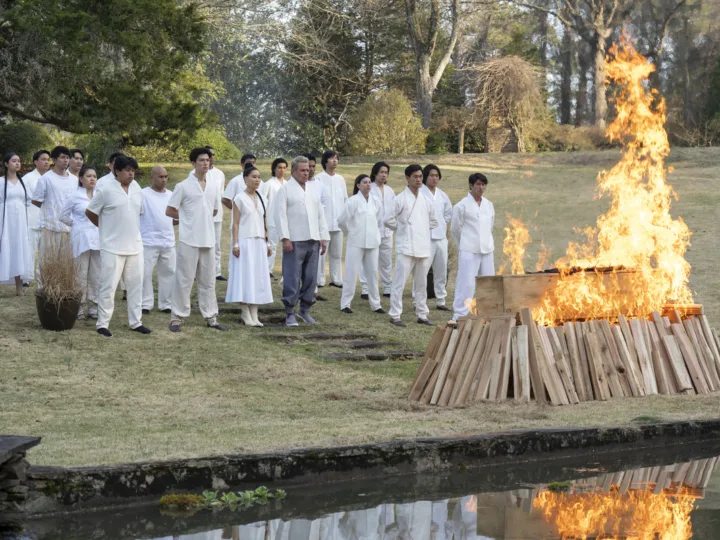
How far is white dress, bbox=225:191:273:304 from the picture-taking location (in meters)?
13.0

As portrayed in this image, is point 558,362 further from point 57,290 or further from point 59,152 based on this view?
point 59,152

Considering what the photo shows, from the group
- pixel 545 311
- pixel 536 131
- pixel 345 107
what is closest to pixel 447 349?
pixel 545 311

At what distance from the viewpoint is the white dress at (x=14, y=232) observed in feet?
45.6

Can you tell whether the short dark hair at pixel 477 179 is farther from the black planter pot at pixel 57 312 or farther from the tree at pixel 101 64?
the tree at pixel 101 64

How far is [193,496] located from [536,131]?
96.2ft

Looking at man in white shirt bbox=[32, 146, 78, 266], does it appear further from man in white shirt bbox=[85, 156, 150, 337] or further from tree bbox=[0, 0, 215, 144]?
tree bbox=[0, 0, 215, 144]

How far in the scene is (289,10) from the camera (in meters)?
37.1

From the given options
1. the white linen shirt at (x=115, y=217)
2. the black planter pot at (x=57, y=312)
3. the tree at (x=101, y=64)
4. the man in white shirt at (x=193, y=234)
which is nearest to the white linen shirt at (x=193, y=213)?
the man in white shirt at (x=193, y=234)

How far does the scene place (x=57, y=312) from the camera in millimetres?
11570

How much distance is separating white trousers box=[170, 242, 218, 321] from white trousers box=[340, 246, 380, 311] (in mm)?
2439

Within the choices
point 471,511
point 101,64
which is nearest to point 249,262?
point 471,511

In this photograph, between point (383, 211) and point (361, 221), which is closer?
point (361, 221)

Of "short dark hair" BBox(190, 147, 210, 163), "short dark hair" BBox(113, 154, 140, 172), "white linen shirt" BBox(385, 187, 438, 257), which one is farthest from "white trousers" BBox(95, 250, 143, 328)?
"white linen shirt" BBox(385, 187, 438, 257)

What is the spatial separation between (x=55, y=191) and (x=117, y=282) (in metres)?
2.44
